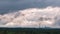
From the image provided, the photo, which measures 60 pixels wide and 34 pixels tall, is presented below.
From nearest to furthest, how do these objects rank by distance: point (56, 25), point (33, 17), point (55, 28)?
point (55, 28)
point (56, 25)
point (33, 17)

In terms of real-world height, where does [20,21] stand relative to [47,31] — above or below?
above

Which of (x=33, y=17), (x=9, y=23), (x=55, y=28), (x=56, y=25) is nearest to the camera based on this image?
(x=55, y=28)

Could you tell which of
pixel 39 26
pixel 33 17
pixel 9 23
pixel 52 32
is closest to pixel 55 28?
pixel 52 32

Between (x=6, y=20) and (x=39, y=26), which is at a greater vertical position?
(x=6, y=20)

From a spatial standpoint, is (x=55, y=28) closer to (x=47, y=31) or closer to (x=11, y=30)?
(x=47, y=31)

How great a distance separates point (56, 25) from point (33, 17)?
81 centimetres

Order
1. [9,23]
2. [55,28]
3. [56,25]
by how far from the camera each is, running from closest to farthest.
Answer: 1. [55,28]
2. [56,25]
3. [9,23]

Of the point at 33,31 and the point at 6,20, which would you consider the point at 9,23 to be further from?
the point at 33,31

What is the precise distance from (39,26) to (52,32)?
0.36 m

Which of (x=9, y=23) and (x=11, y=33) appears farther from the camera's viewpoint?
(x=9, y=23)

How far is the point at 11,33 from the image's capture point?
362 centimetres

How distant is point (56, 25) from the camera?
3.69 metres

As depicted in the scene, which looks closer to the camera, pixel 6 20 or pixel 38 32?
pixel 38 32

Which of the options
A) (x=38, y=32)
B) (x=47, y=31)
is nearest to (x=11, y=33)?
(x=38, y=32)
